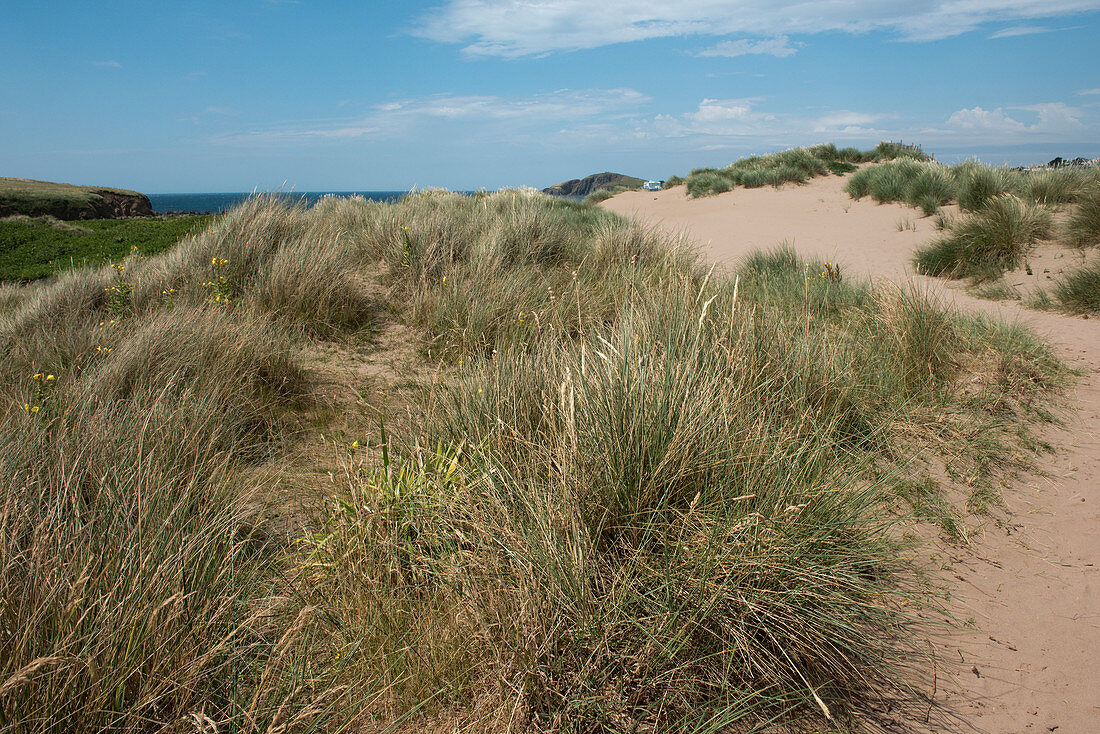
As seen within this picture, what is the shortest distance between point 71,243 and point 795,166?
18418 mm

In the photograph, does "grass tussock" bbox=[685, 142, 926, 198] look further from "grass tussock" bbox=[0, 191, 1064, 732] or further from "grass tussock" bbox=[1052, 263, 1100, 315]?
"grass tussock" bbox=[0, 191, 1064, 732]

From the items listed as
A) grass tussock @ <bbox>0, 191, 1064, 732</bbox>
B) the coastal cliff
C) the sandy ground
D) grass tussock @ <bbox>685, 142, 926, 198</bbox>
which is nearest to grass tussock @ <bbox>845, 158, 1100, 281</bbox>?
the sandy ground

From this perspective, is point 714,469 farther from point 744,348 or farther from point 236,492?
point 236,492

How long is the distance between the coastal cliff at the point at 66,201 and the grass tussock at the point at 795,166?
17.4 m

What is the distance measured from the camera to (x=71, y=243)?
9.25 meters

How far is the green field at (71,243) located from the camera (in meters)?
7.84

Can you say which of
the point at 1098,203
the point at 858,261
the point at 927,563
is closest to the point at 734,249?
the point at 858,261

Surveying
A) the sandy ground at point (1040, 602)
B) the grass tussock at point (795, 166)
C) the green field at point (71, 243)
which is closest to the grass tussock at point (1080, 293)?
the sandy ground at point (1040, 602)

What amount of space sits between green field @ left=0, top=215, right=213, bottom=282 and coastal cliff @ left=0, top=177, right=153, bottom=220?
302cm

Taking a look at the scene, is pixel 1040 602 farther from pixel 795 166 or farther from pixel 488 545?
pixel 795 166

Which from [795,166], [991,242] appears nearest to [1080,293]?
[991,242]

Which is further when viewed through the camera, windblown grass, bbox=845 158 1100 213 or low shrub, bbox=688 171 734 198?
low shrub, bbox=688 171 734 198

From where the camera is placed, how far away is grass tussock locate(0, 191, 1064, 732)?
5.17 feet

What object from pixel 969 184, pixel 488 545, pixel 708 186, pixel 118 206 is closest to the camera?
pixel 488 545
